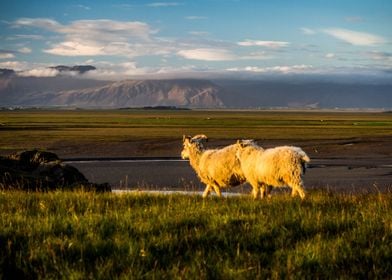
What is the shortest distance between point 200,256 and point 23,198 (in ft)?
17.8

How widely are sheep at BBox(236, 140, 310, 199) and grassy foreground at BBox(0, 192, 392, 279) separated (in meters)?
2.61

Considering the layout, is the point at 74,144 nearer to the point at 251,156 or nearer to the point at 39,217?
the point at 251,156

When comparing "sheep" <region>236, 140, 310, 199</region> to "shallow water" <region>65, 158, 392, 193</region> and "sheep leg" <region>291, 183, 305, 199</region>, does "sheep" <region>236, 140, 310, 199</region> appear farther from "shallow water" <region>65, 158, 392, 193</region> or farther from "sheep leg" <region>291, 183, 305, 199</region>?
"shallow water" <region>65, 158, 392, 193</region>

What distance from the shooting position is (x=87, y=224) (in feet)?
26.5

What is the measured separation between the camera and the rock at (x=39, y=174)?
51.1 feet

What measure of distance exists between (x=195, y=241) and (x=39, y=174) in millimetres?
10990

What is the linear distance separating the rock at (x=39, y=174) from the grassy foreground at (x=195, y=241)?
5590 millimetres

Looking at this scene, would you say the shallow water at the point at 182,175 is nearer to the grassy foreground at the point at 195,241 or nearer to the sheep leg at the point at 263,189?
the sheep leg at the point at 263,189

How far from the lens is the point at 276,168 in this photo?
42.3ft

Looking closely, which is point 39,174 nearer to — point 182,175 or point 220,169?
point 220,169

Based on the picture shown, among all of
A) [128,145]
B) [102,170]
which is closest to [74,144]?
[128,145]

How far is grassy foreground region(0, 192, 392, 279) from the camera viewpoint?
6102 mm

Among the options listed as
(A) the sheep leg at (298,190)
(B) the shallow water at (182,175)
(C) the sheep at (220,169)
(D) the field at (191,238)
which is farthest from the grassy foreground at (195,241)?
(B) the shallow water at (182,175)

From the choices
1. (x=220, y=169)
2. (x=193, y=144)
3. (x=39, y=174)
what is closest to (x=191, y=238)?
(x=220, y=169)
